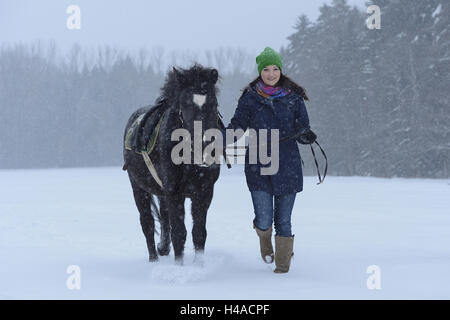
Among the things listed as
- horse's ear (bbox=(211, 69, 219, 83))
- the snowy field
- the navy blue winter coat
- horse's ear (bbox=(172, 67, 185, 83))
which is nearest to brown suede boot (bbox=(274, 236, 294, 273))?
the snowy field

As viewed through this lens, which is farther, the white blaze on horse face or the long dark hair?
the long dark hair

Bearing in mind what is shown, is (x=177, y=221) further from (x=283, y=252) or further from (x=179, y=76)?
(x=179, y=76)

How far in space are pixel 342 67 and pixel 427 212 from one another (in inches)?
1045

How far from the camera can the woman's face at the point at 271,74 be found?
17.7ft

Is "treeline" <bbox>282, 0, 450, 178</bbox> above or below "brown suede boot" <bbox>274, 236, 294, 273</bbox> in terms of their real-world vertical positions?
above

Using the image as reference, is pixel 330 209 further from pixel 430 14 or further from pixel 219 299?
pixel 430 14

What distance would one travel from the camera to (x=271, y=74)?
541cm

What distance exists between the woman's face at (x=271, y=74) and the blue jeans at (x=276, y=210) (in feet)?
3.64

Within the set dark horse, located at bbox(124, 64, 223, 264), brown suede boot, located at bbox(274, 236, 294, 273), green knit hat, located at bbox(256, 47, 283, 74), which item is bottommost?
brown suede boot, located at bbox(274, 236, 294, 273)

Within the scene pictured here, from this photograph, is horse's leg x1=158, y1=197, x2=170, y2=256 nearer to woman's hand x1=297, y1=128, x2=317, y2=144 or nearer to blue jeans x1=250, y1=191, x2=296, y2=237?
blue jeans x1=250, y1=191, x2=296, y2=237

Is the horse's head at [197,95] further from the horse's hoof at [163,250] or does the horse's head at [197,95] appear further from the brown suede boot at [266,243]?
the horse's hoof at [163,250]

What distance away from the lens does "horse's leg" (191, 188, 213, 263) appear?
17.7 feet
